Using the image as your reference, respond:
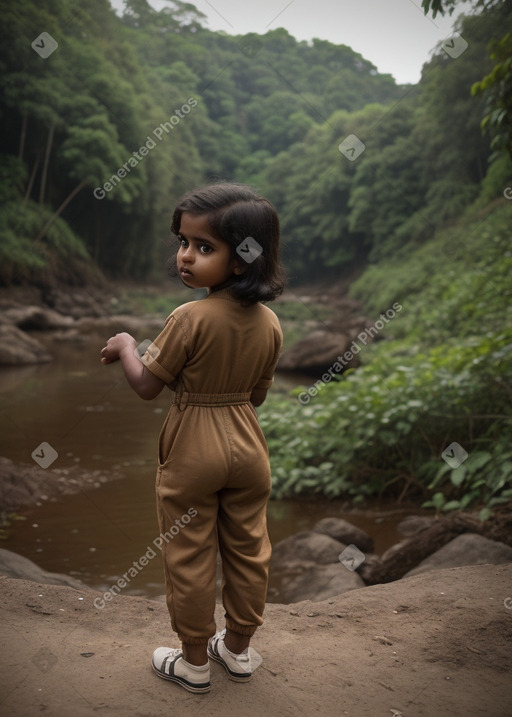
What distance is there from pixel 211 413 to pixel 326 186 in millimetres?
27366

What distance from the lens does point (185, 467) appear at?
187cm

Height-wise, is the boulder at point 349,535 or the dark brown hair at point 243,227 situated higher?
the dark brown hair at point 243,227

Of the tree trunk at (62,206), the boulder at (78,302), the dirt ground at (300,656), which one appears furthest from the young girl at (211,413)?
the tree trunk at (62,206)

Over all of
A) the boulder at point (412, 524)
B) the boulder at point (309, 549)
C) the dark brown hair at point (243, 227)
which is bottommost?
the boulder at point (309, 549)

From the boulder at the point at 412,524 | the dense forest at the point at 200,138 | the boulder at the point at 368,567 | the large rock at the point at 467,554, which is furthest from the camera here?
the dense forest at the point at 200,138

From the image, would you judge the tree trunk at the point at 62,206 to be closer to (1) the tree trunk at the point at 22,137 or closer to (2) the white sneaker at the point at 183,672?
(1) the tree trunk at the point at 22,137

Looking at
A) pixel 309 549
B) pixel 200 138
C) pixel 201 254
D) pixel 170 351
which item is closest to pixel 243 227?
pixel 201 254

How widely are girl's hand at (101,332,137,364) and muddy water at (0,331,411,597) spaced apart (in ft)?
5.91

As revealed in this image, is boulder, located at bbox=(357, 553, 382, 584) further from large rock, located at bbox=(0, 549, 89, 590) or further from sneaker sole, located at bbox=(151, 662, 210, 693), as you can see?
sneaker sole, located at bbox=(151, 662, 210, 693)

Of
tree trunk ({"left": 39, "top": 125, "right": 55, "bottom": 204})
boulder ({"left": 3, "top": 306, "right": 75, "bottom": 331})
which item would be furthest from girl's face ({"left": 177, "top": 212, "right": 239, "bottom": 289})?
tree trunk ({"left": 39, "top": 125, "right": 55, "bottom": 204})

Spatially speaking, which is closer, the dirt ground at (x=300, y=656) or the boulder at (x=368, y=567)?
the dirt ground at (x=300, y=656)

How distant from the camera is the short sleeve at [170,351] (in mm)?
1835

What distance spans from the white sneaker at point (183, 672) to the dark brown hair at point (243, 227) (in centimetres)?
100

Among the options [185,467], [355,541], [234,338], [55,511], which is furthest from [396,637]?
[55,511]
